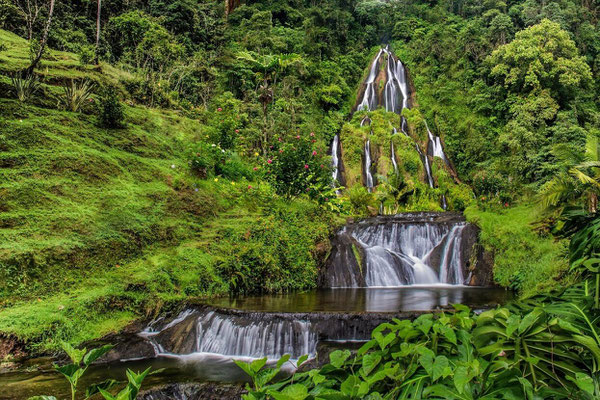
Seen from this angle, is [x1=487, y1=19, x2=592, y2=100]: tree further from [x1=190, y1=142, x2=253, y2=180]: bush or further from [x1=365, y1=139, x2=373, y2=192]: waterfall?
[x1=190, y1=142, x2=253, y2=180]: bush

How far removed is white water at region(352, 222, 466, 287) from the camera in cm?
988

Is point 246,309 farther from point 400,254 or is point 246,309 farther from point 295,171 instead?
point 400,254

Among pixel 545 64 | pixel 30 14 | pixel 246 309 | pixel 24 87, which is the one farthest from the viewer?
pixel 545 64

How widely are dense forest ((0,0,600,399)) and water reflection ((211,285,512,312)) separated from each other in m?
0.80

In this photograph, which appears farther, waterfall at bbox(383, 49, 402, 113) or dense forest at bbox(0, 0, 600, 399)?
waterfall at bbox(383, 49, 402, 113)

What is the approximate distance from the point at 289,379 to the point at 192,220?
8.43m

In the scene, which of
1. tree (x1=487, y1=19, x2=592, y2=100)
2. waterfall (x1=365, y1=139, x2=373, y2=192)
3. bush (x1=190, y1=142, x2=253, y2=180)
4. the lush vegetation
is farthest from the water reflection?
tree (x1=487, y1=19, x2=592, y2=100)

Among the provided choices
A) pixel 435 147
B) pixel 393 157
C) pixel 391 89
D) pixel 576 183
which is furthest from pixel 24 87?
pixel 391 89

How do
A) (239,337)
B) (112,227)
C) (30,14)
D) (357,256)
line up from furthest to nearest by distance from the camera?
(30,14) < (357,256) < (112,227) < (239,337)

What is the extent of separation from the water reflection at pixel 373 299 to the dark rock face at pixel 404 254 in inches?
30.0

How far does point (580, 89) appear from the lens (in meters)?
→ 22.0

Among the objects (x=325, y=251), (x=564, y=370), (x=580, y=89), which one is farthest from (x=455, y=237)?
(x=580, y=89)

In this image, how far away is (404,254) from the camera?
35.5ft

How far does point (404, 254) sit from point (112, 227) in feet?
27.0
